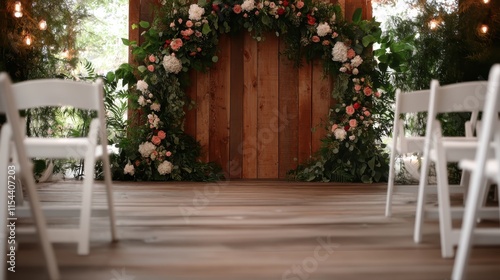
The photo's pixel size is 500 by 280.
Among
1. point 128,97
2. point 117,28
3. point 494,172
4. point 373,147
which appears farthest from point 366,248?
point 117,28

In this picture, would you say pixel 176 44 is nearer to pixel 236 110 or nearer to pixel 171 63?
pixel 171 63

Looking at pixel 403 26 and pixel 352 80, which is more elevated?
pixel 403 26

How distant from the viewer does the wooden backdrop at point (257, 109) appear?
6785mm

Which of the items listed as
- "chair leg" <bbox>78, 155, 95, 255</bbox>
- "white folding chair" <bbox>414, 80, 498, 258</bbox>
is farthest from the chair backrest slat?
"white folding chair" <bbox>414, 80, 498, 258</bbox>

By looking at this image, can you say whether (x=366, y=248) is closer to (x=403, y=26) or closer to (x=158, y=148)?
(x=158, y=148)

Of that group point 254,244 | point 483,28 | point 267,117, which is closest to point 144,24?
point 267,117

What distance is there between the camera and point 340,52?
6414 mm

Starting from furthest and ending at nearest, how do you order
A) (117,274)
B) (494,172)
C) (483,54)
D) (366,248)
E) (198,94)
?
1. (198,94)
2. (483,54)
3. (366,248)
4. (117,274)
5. (494,172)

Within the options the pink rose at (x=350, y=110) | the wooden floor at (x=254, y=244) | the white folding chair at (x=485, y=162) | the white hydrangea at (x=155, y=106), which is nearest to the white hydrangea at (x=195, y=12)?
the white hydrangea at (x=155, y=106)

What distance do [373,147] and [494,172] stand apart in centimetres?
456

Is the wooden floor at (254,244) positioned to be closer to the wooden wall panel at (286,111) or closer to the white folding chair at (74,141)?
the white folding chair at (74,141)

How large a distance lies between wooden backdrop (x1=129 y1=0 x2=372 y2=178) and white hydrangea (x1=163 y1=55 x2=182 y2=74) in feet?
1.35

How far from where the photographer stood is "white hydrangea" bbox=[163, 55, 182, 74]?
6.35 metres

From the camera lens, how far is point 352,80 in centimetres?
653
